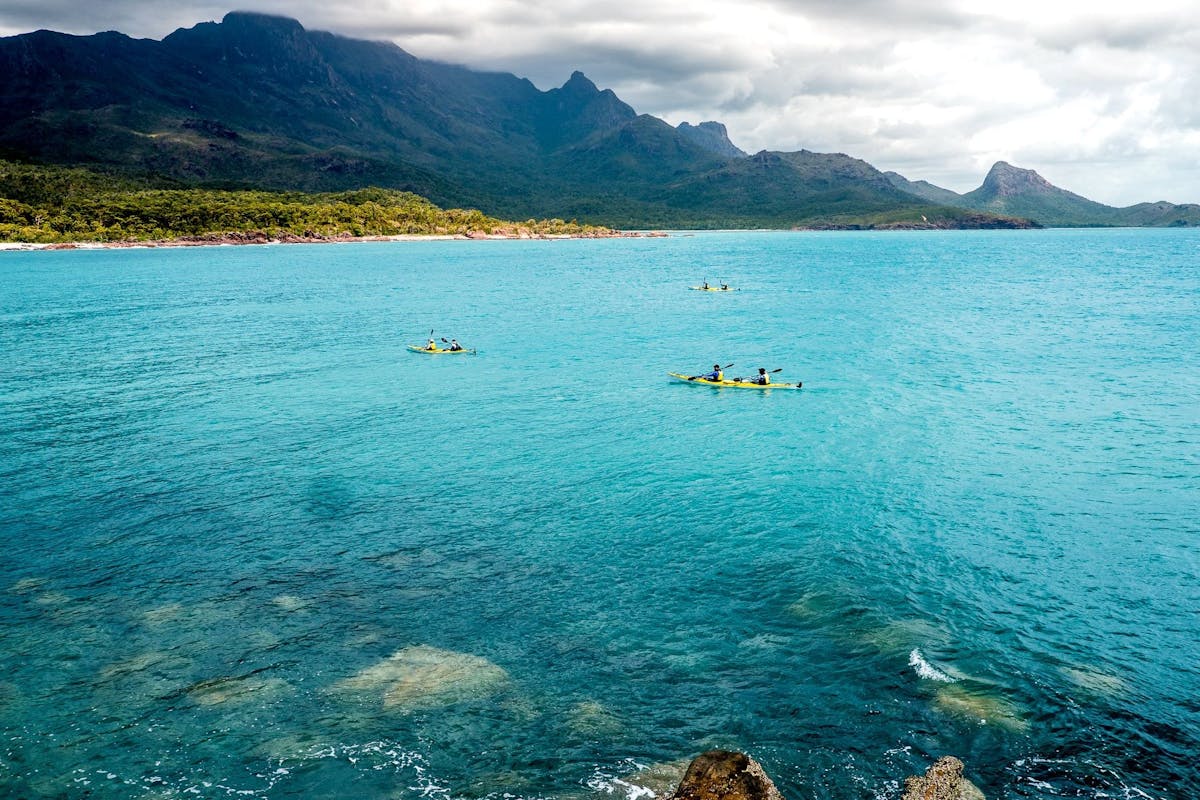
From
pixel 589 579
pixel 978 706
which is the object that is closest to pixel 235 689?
pixel 589 579

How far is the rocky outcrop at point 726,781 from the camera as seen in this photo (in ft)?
54.7

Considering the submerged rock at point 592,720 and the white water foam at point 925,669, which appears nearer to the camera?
the submerged rock at point 592,720

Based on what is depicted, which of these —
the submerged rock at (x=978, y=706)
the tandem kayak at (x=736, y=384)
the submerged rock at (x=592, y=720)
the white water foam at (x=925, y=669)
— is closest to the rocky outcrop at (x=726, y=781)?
the submerged rock at (x=592, y=720)

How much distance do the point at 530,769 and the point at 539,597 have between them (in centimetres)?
976

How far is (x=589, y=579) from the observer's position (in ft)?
104

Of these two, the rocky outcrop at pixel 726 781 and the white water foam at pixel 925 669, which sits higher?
the rocky outcrop at pixel 726 781

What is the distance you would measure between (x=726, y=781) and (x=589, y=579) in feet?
49.0

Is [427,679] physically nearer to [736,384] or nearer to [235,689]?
[235,689]

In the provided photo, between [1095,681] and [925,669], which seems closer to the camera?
[1095,681]

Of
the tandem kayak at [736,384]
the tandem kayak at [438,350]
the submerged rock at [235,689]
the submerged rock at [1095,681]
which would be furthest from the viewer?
the tandem kayak at [438,350]

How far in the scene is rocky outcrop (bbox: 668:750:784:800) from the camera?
1667cm

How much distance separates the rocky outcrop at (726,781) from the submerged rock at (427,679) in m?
8.52

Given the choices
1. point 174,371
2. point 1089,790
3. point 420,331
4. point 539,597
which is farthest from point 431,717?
point 420,331

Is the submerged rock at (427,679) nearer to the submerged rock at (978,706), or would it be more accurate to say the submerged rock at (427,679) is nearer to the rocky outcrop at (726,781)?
the rocky outcrop at (726,781)
